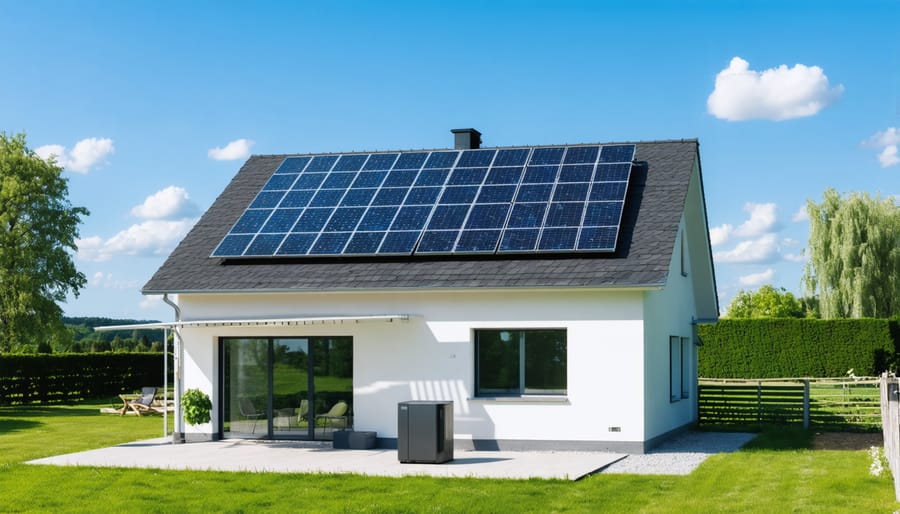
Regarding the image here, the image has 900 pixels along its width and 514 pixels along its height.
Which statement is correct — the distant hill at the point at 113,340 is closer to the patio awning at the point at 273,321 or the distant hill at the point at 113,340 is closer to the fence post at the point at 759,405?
the patio awning at the point at 273,321

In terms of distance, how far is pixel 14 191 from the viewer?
50.0 meters

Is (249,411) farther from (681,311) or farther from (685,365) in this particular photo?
(685,365)

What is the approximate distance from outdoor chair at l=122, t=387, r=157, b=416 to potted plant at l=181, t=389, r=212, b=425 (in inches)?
388

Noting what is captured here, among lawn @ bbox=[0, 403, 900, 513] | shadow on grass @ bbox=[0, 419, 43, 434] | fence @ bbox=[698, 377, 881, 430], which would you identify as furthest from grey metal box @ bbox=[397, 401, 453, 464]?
shadow on grass @ bbox=[0, 419, 43, 434]

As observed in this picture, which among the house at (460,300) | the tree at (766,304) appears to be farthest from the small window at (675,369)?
the tree at (766,304)

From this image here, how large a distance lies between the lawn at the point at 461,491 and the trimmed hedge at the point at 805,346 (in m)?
23.5

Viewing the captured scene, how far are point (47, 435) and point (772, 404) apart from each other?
16.6m

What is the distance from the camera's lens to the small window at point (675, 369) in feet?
70.9

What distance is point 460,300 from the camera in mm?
18875

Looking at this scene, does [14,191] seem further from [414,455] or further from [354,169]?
[414,455]

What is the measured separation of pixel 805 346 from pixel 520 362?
81.7 feet

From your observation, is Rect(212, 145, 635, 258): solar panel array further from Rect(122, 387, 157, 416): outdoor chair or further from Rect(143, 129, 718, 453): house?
Rect(122, 387, 157, 416): outdoor chair

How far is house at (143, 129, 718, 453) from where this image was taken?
18.3m

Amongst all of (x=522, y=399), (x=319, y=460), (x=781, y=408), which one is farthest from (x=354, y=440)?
(x=781, y=408)
